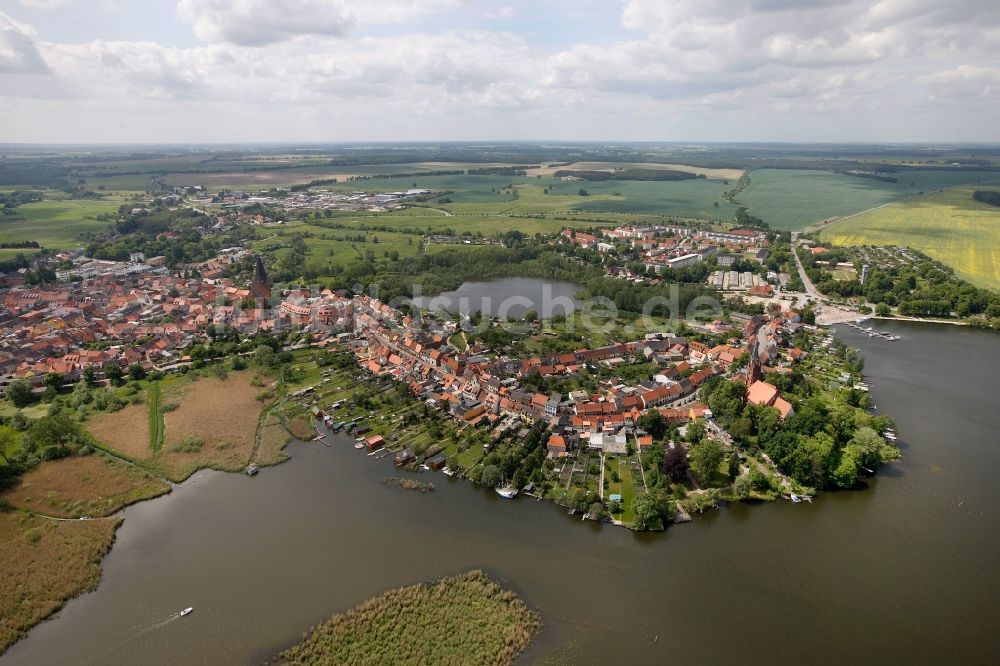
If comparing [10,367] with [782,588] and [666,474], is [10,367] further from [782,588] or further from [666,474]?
[782,588]

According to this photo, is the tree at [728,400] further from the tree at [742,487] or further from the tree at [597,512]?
the tree at [597,512]

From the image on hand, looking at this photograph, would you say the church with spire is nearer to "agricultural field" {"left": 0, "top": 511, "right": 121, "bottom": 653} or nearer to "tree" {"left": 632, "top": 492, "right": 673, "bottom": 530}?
"agricultural field" {"left": 0, "top": 511, "right": 121, "bottom": 653}

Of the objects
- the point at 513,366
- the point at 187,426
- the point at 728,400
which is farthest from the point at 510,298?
the point at 187,426

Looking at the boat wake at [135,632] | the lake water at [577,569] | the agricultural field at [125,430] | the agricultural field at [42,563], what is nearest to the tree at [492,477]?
the lake water at [577,569]

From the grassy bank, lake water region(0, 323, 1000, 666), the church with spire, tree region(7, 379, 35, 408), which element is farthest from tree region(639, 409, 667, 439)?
the church with spire

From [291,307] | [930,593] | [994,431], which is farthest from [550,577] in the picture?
[291,307]

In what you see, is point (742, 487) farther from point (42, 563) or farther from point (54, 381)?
point (54, 381)
